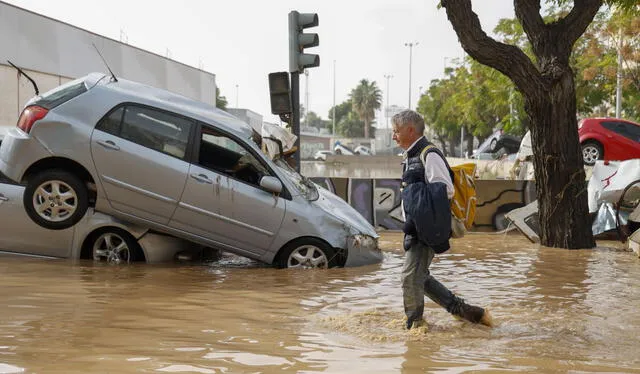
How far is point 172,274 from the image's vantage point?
8.09 m

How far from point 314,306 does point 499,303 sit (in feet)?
5.34

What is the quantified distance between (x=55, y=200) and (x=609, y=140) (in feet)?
49.4

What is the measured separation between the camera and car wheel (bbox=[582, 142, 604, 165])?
1978 cm

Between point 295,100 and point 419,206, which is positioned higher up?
point 295,100

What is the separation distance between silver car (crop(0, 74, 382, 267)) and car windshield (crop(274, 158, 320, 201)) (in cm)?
8

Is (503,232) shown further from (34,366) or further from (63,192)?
(34,366)

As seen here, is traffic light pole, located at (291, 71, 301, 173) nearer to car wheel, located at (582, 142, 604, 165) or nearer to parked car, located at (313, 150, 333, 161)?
car wheel, located at (582, 142, 604, 165)

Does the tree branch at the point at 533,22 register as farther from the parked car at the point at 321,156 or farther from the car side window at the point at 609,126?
the parked car at the point at 321,156

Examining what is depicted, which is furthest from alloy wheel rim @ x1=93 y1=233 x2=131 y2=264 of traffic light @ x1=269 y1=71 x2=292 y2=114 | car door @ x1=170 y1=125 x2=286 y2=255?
traffic light @ x1=269 y1=71 x2=292 y2=114

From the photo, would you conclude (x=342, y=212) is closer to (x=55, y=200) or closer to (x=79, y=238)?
(x=79, y=238)

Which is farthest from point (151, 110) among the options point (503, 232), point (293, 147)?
point (503, 232)

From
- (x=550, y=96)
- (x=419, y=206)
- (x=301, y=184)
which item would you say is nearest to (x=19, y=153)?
(x=301, y=184)

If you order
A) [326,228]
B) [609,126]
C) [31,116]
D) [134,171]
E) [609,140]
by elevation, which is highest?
[609,126]

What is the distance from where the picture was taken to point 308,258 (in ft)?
28.1
